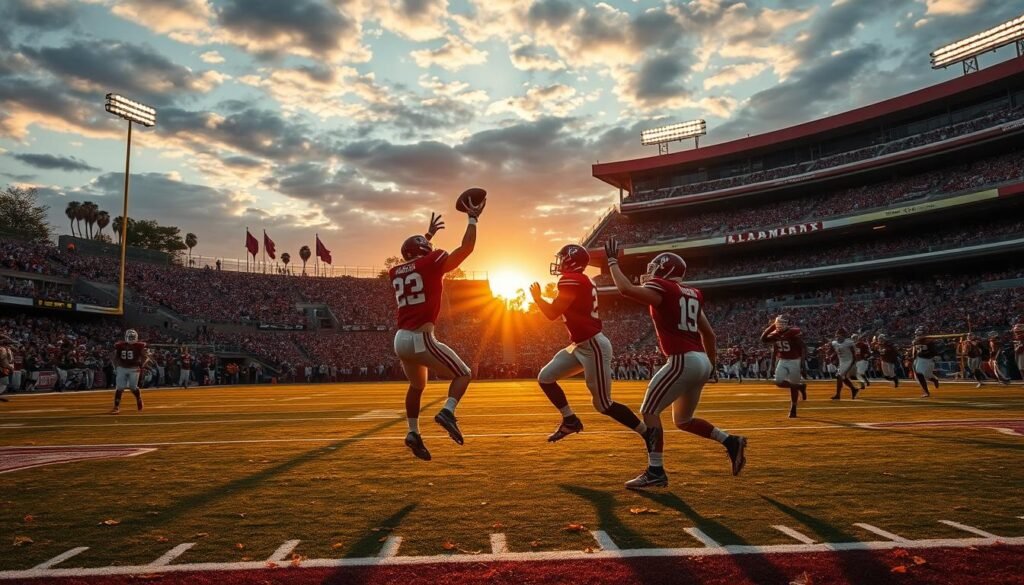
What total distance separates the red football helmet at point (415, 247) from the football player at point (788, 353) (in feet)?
23.9

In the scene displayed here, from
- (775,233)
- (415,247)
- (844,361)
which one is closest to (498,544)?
(415,247)

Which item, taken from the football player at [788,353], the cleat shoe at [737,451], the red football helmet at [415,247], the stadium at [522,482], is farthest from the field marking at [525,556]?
the football player at [788,353]

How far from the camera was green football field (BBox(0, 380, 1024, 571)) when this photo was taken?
4.17m

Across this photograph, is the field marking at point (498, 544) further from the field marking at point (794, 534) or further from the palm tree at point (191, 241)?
the palm tree at point (191, 241)

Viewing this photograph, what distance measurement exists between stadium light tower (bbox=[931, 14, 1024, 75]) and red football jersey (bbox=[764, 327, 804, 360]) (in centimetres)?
4593

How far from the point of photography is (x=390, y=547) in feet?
13.1

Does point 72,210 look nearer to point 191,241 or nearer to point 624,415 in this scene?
point 191,241

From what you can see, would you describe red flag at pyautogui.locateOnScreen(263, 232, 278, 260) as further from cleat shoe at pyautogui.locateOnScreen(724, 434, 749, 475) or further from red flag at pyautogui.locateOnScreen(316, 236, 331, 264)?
cleat shoe at pyautogui.locateOnScreen(724, 434, 749, 475)

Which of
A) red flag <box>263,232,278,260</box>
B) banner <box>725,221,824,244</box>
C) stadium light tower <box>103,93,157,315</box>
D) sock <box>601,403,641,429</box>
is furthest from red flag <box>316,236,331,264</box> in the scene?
sock <box>601,403,641,429</box>

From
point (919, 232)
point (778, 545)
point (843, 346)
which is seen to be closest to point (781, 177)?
point (919, 232)

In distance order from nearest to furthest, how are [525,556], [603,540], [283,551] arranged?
1. [525,556]
2. [283,551]
3. [603,540]

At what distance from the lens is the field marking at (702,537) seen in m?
3.97

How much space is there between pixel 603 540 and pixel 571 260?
3663 mm

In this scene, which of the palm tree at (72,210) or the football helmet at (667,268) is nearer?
the football helmet at (667,268)
